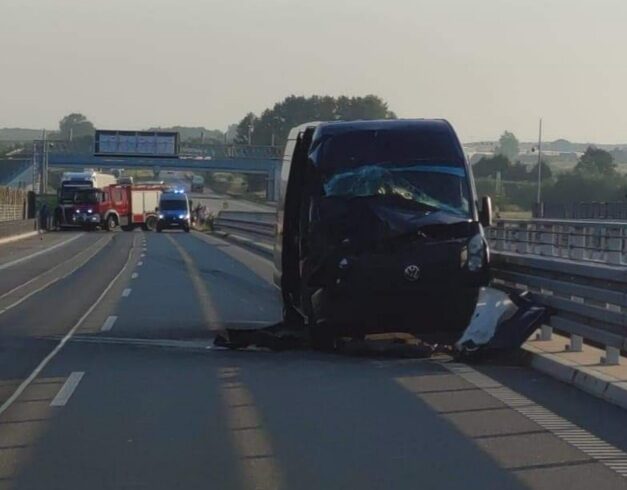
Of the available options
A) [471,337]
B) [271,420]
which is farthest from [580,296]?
[271,420]

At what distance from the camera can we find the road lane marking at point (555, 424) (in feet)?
29.0

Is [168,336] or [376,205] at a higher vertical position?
[376,205]

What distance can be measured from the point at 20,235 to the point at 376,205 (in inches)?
2205

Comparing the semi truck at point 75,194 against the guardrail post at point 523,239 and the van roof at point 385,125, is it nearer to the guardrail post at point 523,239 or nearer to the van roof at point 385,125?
the guardrail post at point 523,239

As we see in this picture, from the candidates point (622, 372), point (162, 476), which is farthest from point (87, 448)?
point (622, 372)

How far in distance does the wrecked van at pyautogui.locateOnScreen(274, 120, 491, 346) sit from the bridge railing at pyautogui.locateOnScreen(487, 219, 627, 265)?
6.28m

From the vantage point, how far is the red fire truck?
262ft

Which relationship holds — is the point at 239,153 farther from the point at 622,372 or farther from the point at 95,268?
the point at 622,372

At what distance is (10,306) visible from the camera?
74.1 ft

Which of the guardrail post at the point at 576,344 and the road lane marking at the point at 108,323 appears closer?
the guardrail post at the point at 576,344

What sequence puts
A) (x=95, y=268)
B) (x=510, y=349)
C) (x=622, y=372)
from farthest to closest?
(x=95, y=268) < (x=510, y=349) < (x=622, y=372)

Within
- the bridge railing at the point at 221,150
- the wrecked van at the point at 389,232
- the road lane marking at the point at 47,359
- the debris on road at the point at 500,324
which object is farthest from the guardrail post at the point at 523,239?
the bridge railing at the point at 221,150

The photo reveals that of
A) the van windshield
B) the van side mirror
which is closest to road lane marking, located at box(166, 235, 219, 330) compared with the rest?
the van side mirror

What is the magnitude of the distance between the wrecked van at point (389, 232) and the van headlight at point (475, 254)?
1 centimetres
